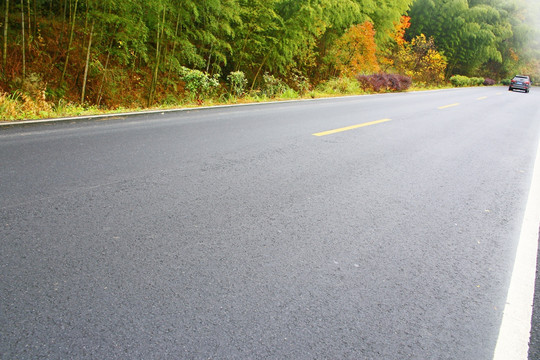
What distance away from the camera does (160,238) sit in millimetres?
2584

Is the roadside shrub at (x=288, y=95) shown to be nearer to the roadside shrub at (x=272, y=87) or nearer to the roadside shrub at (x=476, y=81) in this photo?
the roadside shrub at (x=272, y=87)

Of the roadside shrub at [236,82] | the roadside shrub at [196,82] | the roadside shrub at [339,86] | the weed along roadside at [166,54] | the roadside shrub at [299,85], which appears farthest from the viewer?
the roadside shrub at [339,86]

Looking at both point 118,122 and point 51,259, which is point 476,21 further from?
point 51,259

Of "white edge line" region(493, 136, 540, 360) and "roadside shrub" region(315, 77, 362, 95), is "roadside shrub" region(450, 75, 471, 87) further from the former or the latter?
"white edge line" region(493, 136, 540, 360)

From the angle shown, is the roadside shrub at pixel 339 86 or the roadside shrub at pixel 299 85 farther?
the roadside shrub at pixel 339 86

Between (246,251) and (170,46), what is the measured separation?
10068 mm

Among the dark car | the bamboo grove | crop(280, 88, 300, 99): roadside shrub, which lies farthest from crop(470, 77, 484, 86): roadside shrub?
crop(280, 88, 300, 99): roadside shrub

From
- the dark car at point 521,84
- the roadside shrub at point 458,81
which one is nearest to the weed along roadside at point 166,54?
the dark car at point 521,84

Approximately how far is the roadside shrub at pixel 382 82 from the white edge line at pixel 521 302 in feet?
58.4

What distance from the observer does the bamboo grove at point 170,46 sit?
28.0ft

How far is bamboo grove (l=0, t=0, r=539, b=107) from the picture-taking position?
853cm

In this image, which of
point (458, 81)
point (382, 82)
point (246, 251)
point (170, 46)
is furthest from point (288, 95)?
point (458, 81)

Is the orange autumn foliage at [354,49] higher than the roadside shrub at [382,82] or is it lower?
higher

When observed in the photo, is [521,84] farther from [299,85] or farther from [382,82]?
[299,85]
